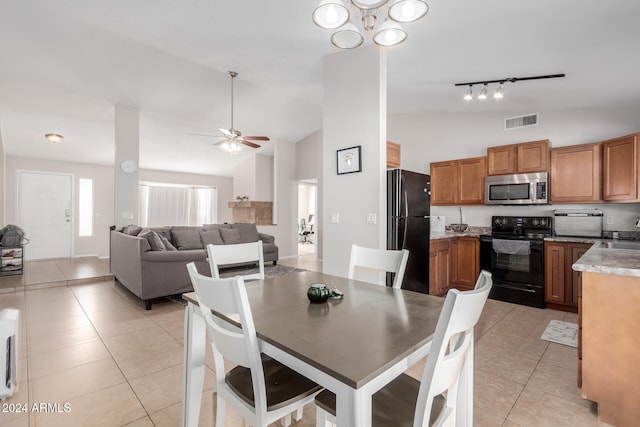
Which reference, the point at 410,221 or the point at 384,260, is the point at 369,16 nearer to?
the point at 384,260

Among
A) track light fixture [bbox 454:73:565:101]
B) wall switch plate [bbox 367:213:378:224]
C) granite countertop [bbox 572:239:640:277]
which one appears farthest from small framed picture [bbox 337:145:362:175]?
granite countertop [bbox 572:239:640:277]

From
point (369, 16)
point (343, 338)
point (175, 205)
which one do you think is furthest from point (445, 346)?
point (175, 205)

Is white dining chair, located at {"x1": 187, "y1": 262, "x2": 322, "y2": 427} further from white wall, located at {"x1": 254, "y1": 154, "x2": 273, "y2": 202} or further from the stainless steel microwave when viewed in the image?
white wall, located at {"x1": 254, "y1": 154, "x2": 273, "y2": 202}

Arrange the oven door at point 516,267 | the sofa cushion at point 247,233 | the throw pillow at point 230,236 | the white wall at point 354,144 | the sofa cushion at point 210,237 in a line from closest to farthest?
the white wall at point 354,144 → the oven door at point 516,267 → the sofa cushion at point 210,237 → the throw pillow at point 230,236 → the sofa cushion at point 247,233

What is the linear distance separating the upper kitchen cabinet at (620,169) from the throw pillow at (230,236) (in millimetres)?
5933

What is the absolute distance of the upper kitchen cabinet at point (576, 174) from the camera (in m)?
3.47

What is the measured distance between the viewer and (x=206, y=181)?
903 centimetres

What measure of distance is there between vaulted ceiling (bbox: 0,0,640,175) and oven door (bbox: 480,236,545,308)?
1871mm

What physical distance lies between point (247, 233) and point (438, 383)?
6.02m

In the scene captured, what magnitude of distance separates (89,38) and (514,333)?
18.4 ft

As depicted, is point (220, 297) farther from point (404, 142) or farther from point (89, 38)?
point (404, 142)

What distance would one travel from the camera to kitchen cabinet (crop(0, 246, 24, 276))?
4.84 m

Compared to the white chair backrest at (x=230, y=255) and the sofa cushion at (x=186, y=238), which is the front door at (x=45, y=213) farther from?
the white chair backrest at (x=230, y=255)

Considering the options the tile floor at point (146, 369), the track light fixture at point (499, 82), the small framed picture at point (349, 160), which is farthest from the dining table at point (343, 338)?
the track light fixture at point (499, 82)
